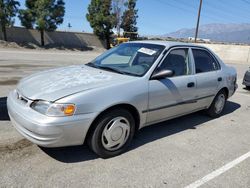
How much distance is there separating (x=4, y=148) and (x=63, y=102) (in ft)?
4.20

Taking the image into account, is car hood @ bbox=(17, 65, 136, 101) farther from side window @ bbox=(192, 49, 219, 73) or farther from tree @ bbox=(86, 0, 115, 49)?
tree @ bbox=(86, 0, 115, 49)

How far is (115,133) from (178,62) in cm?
176

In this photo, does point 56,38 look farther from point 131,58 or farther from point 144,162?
point 144,162

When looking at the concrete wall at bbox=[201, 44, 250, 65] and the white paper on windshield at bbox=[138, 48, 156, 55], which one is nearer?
the white paper on windshield at bbox=[138, 48, 156, 55]

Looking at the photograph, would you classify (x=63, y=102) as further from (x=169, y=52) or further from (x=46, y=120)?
(x=169, y=52)

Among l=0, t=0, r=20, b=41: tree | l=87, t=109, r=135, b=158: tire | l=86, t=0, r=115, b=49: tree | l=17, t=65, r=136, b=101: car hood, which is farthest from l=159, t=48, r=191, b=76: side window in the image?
l=86, t=0, r=115, b=49: tree

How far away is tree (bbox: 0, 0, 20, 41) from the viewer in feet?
88.3

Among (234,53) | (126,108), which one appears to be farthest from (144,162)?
(234,53)

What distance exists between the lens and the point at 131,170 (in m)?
3.16

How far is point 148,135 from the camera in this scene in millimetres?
4293

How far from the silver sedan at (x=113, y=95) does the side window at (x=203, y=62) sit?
0.02 metres

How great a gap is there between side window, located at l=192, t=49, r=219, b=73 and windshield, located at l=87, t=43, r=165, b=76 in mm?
918

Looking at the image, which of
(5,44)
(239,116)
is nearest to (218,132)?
(239,116)

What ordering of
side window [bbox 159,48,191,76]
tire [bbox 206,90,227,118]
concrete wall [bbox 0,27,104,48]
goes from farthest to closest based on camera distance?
1. concrete wall [bbox 0,27,104,48]
2. tire [bbox 206,90,227,118]
3. side window [bbox 159,48,191,76]
